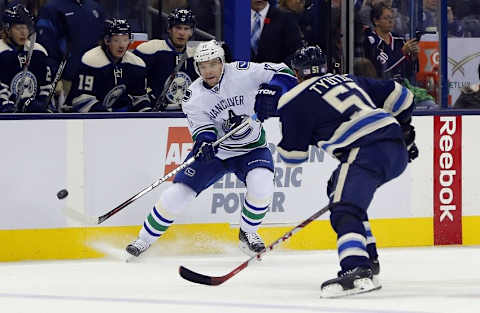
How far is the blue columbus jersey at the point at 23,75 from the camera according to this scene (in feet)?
20.8

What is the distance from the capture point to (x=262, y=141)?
20.2 feet

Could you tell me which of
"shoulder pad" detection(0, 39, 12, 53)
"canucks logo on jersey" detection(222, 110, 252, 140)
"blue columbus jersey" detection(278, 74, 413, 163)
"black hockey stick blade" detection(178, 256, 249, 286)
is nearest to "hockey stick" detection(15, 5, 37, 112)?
"shoulder pad" detection(0, 39, 12, 53)

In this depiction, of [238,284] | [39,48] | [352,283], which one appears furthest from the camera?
[39,48]

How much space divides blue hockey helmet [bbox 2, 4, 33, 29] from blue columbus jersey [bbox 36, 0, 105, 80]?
0.11m

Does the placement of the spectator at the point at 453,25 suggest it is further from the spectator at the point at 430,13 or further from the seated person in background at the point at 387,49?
the seated person in background at the point at 387,49

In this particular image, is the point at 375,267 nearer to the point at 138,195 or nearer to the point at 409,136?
the point at 409,136

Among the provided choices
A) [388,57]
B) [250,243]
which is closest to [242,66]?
[250,243]

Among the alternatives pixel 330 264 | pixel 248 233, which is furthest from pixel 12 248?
pixel 330 264

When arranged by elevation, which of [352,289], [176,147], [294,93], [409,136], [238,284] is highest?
[294,93]

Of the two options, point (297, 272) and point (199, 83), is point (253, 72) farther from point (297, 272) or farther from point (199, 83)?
point (297, 272)

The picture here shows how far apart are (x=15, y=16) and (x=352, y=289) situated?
266 centimetres

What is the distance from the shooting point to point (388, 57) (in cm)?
731

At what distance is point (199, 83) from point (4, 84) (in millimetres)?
1043

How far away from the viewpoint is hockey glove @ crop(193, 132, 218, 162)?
233 inches
